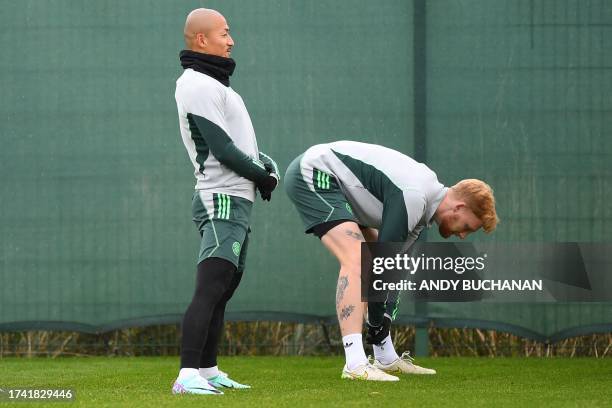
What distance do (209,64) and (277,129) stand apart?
1891mm

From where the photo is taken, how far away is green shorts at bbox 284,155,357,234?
4.50m

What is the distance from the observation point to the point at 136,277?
19.4 ft

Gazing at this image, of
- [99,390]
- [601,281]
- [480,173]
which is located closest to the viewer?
[99,390]

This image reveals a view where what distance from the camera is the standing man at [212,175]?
385 cm

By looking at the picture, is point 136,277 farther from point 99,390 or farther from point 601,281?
point 601,281

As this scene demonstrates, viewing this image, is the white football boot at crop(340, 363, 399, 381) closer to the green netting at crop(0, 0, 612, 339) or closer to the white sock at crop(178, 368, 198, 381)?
the white sock at crop(178, 368, 198, 381)

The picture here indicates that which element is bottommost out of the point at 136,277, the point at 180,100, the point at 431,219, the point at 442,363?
the point at 442,363

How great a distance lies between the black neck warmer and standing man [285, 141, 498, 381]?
0.70m

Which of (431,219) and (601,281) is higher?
(431,219)

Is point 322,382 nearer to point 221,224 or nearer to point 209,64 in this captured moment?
point 221,224

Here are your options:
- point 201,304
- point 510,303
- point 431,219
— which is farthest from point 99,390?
point 510,303

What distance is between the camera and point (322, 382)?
4402 millimetres

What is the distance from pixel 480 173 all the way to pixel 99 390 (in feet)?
8.02

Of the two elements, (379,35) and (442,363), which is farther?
(379,35)
